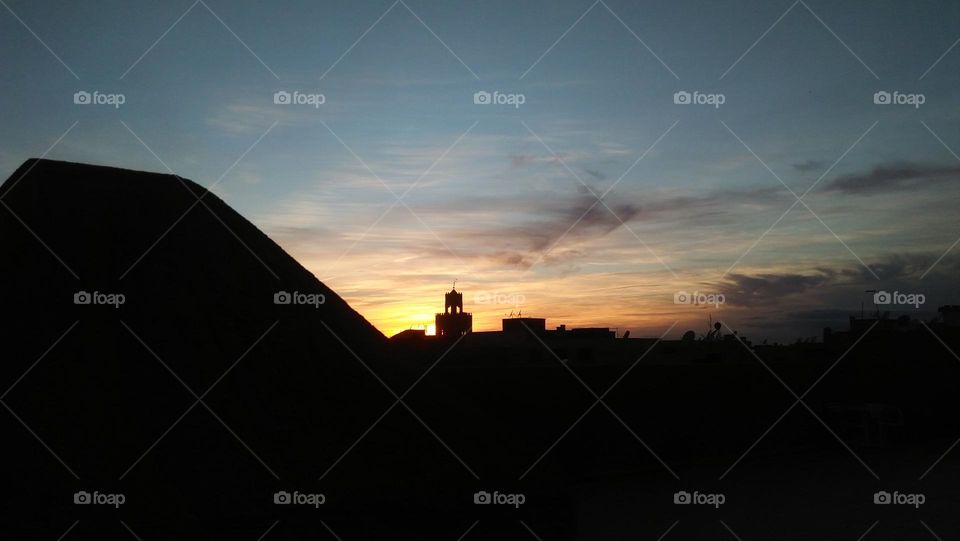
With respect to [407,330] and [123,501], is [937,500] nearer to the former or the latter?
[123,501]

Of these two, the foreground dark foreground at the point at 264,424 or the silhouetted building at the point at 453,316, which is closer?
the foreground dark foreground at the point at 264,424

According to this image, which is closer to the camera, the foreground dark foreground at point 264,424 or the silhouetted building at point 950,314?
the foreground dark foreground at point 264,424

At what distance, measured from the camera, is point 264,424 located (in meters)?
10.4

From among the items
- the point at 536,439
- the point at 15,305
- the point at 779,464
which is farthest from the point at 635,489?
the point at 15,305

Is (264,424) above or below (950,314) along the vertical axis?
below

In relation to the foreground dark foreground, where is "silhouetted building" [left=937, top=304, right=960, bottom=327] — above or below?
above

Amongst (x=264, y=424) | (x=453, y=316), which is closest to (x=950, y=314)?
(x=453, y=316)

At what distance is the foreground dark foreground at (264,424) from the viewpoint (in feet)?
30.5

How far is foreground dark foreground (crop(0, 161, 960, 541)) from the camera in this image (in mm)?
9297

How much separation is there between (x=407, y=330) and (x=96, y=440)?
2455 cm

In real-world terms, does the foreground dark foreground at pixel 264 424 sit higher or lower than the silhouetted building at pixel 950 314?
lower

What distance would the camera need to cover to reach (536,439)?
16234mm

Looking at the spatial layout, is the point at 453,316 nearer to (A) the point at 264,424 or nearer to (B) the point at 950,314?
(B) the point at 950,314

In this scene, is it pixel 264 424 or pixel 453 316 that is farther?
pixel 453 316
